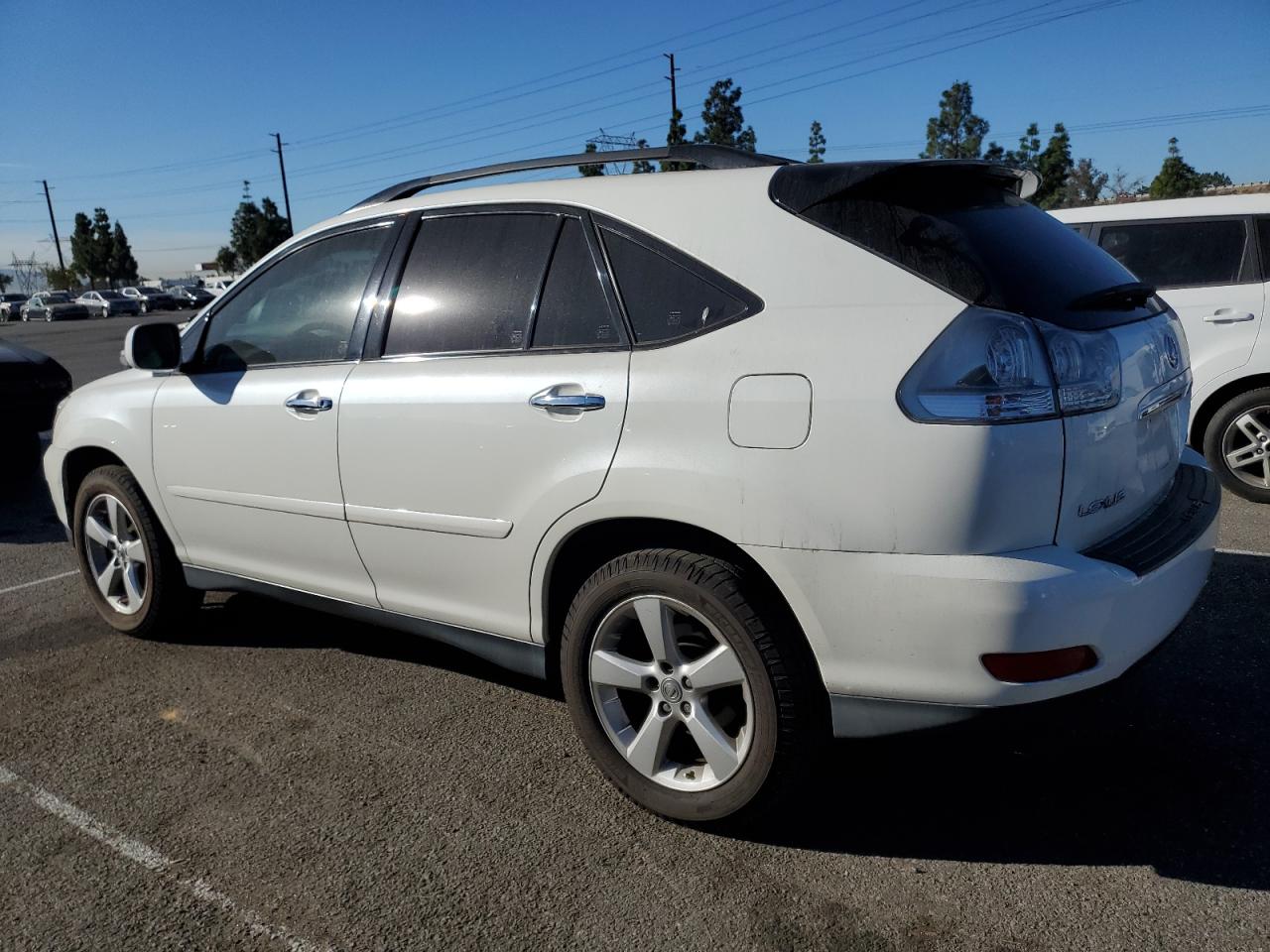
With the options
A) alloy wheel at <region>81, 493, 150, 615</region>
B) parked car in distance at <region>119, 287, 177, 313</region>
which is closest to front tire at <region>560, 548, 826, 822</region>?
alloy wheel at <region>81, 493, 150, 615</region>

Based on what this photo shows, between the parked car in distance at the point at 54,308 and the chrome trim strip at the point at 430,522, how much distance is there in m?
57.1

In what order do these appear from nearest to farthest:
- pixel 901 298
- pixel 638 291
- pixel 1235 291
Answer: pixel 901 298
pixel 638 291
pixel 1235 291

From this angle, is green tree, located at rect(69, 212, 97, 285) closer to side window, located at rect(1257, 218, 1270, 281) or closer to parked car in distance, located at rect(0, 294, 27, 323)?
parked car in distance, located at rect(0, 294, 27, 323)

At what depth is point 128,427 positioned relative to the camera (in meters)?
4.12

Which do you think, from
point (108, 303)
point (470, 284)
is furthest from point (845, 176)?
point (108, 303)

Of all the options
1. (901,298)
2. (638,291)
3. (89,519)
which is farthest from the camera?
(89,519)

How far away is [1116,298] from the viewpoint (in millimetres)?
2695

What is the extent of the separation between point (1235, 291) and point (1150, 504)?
406 centimetres

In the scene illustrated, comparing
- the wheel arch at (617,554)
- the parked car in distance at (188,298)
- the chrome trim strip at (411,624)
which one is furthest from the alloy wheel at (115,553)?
the parked car in distance at (188,298)

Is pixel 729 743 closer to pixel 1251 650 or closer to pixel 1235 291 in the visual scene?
pixel 1251 650

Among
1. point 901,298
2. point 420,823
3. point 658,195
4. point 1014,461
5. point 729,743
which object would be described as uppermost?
point 658,195

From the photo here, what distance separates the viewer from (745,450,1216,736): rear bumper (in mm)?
2201

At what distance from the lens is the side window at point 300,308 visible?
3.51 metres

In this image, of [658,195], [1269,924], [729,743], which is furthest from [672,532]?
[1269,924]
